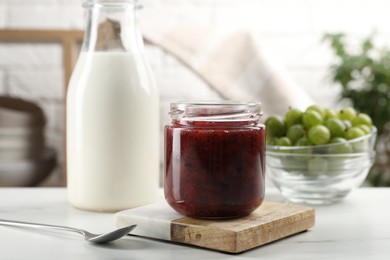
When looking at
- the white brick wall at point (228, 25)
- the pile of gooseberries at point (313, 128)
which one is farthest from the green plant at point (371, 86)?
the pile of gooseberries at point (313, 128)

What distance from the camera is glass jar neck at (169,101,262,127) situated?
76 centimetres

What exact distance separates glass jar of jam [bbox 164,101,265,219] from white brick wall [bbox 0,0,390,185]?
1568mm

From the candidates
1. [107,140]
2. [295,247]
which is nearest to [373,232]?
[295,247]

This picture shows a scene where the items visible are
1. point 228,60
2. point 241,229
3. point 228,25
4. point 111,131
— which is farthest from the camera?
point 228,25

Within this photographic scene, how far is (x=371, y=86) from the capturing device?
214cm

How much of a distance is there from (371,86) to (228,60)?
453 mm

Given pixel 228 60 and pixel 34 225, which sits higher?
pixel 228 60

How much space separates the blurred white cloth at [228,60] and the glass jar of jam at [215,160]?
4.05 ft

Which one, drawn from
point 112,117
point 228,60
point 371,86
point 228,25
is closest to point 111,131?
point 112,117

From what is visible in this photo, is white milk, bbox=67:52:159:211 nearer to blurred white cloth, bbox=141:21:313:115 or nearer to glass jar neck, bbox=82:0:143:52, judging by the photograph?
glass jar neck, bbox=82:0:143:52

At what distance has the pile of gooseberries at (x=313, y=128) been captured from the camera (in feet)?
3.22

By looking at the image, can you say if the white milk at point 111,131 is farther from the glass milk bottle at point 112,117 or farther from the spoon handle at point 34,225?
the spoon handle at point 34,225

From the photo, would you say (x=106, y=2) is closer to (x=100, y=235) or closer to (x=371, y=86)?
(x=100, y=235)

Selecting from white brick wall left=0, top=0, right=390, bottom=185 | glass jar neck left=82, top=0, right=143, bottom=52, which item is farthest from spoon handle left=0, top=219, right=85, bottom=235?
white brick wall left=0, top=0, right=390, bottom=185
